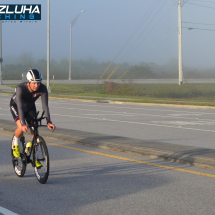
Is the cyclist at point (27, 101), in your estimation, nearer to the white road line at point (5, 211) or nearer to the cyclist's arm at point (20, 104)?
the cyclist's arm at point (20, 104)

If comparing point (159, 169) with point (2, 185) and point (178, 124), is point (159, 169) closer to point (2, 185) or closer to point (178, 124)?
point (2, 185)

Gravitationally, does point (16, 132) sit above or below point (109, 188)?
above

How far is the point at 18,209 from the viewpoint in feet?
16.8

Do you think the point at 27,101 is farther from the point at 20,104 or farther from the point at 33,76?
the point at 33,76

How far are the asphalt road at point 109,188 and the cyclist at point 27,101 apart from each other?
2.14 ft

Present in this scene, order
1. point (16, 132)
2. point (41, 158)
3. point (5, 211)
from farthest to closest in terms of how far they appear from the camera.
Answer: point (16, 132)
point (41, 158)
point (5, 211)

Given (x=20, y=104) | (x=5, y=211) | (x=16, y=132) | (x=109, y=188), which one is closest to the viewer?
(x=5, y=211)

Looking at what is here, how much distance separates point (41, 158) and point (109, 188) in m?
1.25

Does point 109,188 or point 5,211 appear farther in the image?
point 109,188

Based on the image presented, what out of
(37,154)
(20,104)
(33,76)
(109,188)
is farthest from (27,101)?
(109,188)

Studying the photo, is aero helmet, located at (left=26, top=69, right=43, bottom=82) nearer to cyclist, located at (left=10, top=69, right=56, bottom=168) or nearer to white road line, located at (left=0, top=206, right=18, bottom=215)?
cyclist, located at (left=10, top=69, right=56, bottom=168)

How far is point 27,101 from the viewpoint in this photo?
6.53m

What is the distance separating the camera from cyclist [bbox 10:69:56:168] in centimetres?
615

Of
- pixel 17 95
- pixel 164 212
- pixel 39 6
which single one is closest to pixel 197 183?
pixel 164 212
